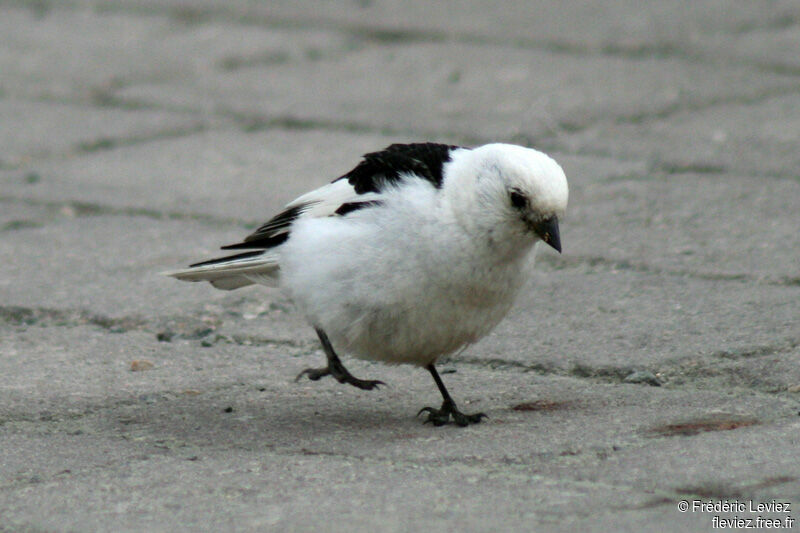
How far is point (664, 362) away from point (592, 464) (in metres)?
0.97

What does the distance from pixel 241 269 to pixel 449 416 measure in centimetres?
85

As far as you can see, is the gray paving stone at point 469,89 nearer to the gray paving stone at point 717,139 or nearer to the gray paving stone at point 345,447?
the gray paving stone at point 717,139

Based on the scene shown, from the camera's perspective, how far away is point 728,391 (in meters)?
3.87

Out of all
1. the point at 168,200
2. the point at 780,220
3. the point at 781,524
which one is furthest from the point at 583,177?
the point at 781,524

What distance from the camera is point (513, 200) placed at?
3689 mm

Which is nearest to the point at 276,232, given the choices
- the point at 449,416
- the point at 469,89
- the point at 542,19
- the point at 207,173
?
the point at 449,416

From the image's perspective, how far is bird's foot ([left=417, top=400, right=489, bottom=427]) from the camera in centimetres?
372

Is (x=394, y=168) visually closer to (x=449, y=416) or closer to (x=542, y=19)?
(x=449, y=416)

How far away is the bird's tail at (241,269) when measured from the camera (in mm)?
4164

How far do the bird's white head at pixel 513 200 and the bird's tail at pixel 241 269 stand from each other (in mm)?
681

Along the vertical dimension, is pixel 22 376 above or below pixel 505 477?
below

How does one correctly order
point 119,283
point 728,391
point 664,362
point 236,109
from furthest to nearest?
point 236,109 → point 119,283 → point 664,362 → point 728,391

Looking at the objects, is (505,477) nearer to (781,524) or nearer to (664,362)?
(781,524)

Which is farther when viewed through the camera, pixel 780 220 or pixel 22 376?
pixel 780 220
